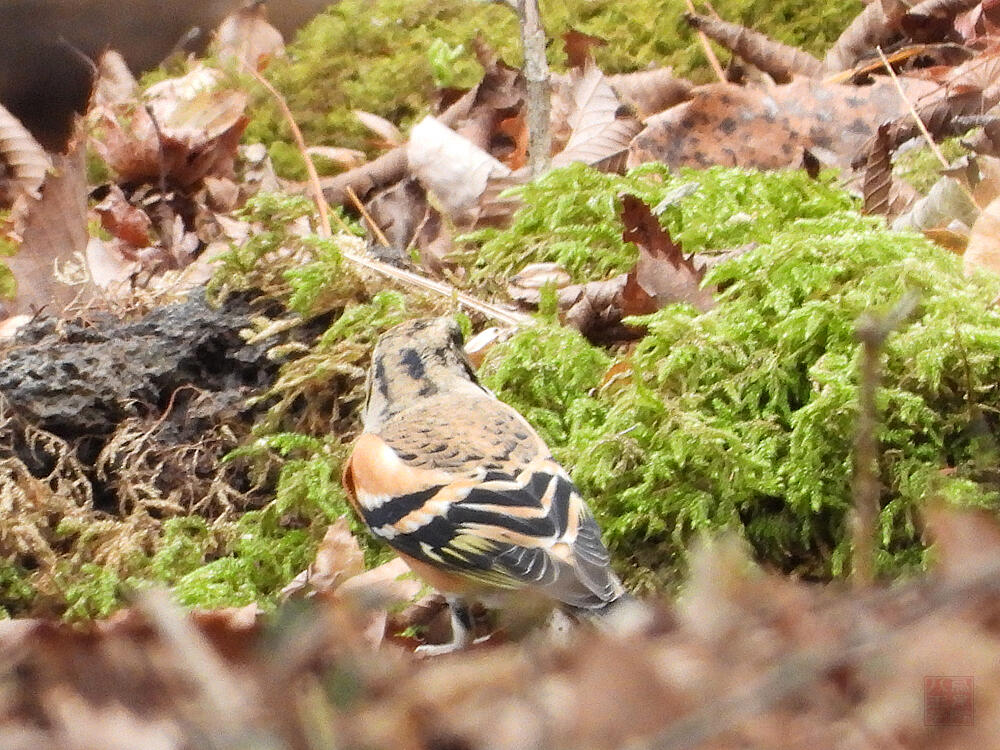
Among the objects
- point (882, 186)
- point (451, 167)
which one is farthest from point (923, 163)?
point (451, 167)

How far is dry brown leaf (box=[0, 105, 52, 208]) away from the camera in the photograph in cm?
615

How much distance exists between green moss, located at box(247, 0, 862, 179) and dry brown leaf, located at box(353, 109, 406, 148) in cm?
5

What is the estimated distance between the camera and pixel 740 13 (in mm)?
6023

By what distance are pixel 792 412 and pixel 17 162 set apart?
502 cm

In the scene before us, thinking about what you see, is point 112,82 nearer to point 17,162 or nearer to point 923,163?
point 17,162

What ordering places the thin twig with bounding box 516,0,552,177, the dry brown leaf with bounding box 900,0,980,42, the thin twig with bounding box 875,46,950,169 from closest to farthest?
the thin twig with bounding box 875,46,950,169 < the thin twig with bounding box 516,0,552,177 < the dry brown leaf with bounding box 900,0,980,42

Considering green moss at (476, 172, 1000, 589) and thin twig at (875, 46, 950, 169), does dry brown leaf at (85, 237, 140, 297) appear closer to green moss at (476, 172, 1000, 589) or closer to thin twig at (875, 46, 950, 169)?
green moss at (476, 172, 1000, 589)

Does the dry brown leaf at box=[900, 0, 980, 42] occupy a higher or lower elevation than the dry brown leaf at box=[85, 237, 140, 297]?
lower

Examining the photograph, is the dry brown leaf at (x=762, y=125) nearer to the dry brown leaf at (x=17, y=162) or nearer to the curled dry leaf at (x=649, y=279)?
the curled dry leaf at (x=649, y=279)

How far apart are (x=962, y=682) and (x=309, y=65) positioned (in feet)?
21.5

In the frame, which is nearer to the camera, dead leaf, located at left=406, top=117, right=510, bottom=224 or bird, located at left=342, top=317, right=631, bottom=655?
bird, located at left=342, top=317, right=631, bottom=655

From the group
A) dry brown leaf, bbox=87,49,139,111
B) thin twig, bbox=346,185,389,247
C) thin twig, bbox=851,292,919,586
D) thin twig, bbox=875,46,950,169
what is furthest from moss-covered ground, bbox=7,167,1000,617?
dry brown leaf, bbox=87,49,139,111

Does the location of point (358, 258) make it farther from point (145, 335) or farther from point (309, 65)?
point (309, 65)

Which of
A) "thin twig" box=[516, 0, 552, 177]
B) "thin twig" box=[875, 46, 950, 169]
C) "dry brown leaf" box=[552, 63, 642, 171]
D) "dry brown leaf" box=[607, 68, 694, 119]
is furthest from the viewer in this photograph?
"dry brown leaf" box=[607, 68, 694, 119]
